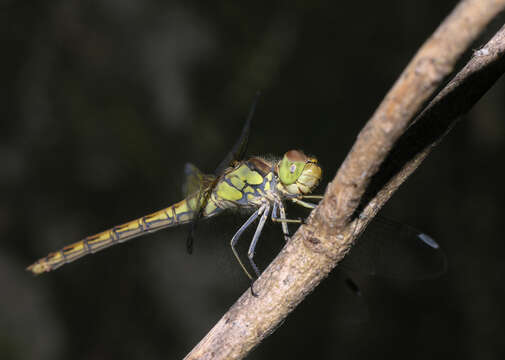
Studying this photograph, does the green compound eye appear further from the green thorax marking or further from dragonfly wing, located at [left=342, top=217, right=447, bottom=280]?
dragonfly wing, located at [left=342, top=217, right=447, bottom=280]

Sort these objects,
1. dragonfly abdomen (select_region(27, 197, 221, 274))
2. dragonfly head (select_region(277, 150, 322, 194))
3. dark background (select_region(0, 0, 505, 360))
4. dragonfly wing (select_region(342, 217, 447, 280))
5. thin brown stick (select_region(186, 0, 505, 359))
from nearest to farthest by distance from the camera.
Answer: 1. thin brown stick (select_region(186, 0, 505, 359))
2. dragonfly head (select_region(277, 150, 322, 194))
3. dragonfly wing (select_region(342, 217, 447, 280))
4. dragonfly abdomen (select_region(27, 197, 221, 274))
5. dark background (select_region(0, 0, 505, 360))

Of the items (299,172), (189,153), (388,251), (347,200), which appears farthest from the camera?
(189,153)

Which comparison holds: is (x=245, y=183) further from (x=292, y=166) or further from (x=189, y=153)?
(x=189, y=153)

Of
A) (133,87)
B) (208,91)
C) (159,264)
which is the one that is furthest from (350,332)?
(133,87)

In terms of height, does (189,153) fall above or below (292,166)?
above

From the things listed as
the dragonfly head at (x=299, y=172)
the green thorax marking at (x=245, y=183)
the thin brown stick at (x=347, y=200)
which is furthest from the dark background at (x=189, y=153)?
the thin brown stick at (x=347, y=200)

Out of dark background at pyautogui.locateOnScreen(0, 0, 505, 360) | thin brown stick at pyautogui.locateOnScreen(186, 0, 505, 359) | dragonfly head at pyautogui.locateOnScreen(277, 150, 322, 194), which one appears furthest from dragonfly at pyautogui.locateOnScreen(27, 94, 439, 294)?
dark background at pyautogui.locateOnScreen(0, 0, 505, 360)

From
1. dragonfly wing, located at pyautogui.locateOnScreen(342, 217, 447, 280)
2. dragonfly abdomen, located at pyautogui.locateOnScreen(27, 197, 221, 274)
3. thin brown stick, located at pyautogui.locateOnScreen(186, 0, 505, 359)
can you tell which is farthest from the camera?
dragonfly abdomen, located at pyautogui.locateOnScreen(27, 197, 221, 274)

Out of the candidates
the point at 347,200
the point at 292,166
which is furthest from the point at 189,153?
the point at 347,200

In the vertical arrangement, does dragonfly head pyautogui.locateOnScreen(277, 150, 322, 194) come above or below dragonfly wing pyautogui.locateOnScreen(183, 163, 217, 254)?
below
